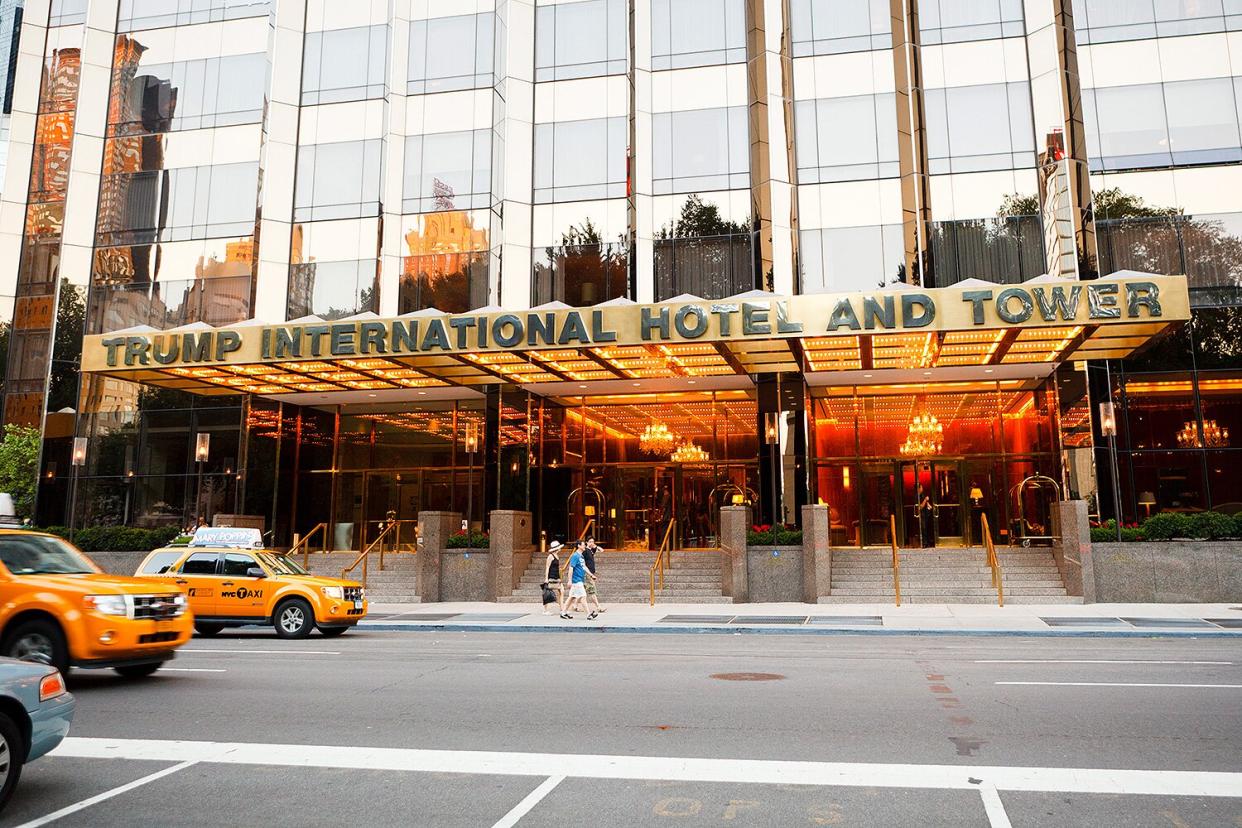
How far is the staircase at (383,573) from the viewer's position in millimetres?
24845

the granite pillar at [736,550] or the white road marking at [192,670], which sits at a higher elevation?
the granite pillar at [736,550]

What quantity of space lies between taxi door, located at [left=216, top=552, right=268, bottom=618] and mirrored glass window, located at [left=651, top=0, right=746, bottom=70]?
21.7 meters

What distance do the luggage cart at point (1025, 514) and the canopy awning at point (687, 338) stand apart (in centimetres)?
393

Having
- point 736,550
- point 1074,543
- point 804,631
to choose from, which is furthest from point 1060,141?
point 804,631

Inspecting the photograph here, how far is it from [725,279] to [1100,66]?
12.8 meters

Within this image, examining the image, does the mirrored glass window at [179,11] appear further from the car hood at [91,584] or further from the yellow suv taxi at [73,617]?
the car hood at [91,584]

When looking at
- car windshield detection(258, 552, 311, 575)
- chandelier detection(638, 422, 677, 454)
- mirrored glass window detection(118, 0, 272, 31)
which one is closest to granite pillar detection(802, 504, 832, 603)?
chandelier detection(638, 422, 677, 454)

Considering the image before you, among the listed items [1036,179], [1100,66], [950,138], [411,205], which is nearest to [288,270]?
[411,205]

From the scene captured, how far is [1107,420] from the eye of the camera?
24328 mm

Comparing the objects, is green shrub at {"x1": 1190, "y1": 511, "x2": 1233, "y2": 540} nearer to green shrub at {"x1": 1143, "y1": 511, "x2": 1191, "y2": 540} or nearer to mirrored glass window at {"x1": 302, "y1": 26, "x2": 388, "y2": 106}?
green shrub at {"x1": 1143, "y1": 511, "x2": 1191, "y2": 540}

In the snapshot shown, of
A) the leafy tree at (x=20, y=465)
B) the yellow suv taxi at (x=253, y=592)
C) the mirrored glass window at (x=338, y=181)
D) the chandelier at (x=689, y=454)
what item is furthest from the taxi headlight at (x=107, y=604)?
the leafy tree at (x=20, y=465)

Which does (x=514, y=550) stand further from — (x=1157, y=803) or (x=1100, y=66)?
(x=1100, y=66)

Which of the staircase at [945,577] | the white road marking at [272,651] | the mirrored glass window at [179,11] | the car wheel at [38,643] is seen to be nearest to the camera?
the car wheel at [38,643]

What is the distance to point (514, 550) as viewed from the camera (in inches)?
986
